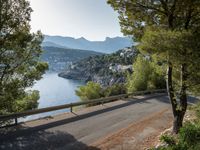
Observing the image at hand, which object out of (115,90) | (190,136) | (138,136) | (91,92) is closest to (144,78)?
(91,92)

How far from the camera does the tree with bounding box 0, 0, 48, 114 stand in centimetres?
1415

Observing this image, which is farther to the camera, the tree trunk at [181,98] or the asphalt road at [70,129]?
the tree trunk at [181,98]

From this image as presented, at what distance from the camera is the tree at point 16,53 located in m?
14.1

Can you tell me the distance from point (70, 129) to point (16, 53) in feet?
15.6

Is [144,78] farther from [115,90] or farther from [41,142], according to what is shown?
[41,142]

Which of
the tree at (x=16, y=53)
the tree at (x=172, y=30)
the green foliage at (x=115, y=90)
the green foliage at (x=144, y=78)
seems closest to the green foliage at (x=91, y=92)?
the green foliage at (x=115, y=90)

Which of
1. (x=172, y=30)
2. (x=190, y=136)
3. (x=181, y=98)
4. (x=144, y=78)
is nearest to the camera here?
(x=190, y=136)

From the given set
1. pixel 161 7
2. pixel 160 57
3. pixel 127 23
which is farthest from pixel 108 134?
pixel 161 7

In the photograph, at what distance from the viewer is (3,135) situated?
518 inches

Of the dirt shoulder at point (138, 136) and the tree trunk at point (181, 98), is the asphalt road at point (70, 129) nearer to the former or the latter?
the dirt shoulder at point (138, 136)

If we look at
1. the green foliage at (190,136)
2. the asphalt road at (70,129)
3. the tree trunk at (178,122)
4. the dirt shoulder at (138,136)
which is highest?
the green foliage at (190,136)

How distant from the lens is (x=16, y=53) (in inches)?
587

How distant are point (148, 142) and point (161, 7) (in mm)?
6270

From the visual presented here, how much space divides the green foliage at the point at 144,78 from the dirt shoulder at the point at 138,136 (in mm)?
21055
